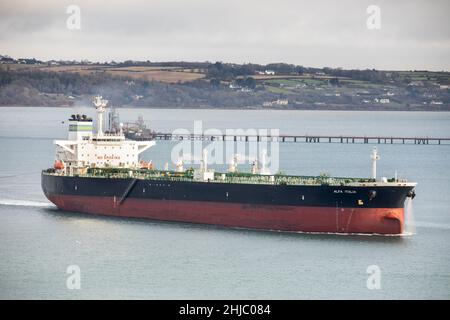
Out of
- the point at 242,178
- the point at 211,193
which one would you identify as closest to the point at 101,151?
the point at 211,193

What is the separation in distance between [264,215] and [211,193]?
245cm

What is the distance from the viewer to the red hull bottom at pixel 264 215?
41312 mm

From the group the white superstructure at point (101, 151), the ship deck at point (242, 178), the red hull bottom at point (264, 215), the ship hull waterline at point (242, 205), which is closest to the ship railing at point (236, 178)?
the ship deck at point (242, 178)

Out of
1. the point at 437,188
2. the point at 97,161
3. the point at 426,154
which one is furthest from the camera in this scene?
the point at 426,154

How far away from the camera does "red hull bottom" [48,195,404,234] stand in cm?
4131

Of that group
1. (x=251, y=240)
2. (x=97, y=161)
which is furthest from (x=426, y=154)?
(x=251, y=240)

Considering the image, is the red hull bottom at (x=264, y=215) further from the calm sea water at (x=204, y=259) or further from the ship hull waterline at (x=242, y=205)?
the calm sea water at (x=204, y=259)

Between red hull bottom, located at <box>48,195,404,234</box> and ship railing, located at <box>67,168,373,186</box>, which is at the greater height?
ship railing, located at <box>67,168,373,186</box>

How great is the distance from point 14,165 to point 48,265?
118 ft

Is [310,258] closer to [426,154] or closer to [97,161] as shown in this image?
[97,161]

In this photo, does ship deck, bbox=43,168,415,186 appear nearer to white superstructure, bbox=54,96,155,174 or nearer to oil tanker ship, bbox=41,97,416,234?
oil tanker ship, bbox=41,97,416,234

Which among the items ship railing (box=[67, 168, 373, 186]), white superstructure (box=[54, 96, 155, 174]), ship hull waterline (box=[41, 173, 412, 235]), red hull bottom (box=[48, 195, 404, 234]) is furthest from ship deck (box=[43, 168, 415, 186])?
white superstructure (box=[54, 96, 155, 174])

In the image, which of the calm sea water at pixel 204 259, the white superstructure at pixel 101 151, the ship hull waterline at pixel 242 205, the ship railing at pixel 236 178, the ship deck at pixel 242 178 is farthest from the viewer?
the white superstructure at pixel 101 151

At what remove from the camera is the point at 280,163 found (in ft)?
241
